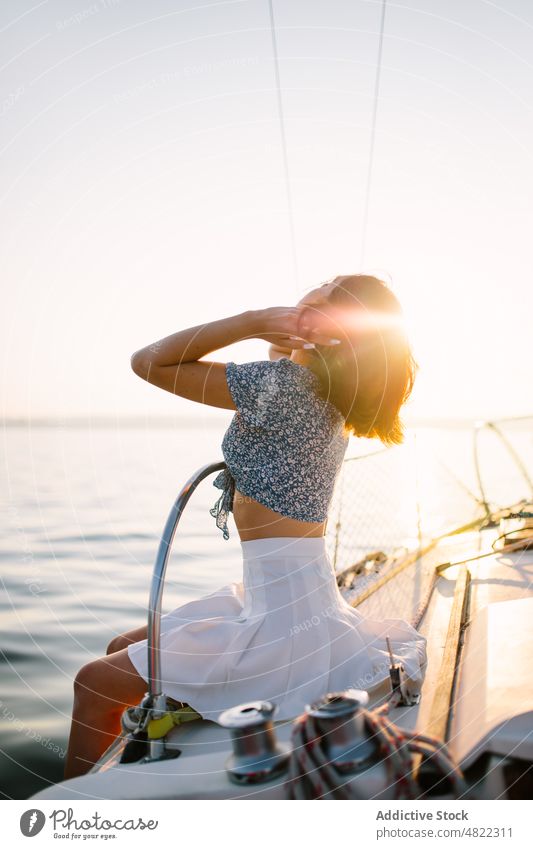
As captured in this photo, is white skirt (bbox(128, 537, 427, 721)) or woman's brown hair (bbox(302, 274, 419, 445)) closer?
white skirt (bbox(128, 537, 427, 721))

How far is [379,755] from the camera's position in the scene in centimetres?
102

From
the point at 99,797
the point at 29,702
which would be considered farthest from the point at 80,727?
the point at 29,702

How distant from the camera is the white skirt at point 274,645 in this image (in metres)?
1.53

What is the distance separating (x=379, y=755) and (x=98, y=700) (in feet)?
2.58

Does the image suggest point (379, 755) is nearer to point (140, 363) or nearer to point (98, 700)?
point (98, 700)

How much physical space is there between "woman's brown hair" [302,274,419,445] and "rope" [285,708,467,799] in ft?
2.74

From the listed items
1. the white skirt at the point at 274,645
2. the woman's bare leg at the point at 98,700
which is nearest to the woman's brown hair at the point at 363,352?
the white skirt at the point at 274,645

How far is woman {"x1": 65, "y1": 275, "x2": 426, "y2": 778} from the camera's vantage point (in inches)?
60.6

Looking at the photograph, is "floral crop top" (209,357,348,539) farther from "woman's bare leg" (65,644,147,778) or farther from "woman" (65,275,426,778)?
"woman's bare leg" (65,644,147,778)

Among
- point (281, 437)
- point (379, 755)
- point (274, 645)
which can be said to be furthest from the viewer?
point (281, 437)

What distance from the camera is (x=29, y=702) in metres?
3.02

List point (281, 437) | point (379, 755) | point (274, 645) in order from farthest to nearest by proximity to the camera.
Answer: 1. point (281, 437)
2. point (274, 645)
3. point (379, 755)

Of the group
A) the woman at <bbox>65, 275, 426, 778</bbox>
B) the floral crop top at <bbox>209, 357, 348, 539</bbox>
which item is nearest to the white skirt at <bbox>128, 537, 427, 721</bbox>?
the woman at <bbox>65, 275, 426, 778</bbox>

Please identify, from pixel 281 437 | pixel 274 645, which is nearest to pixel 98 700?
pixel 274 645
